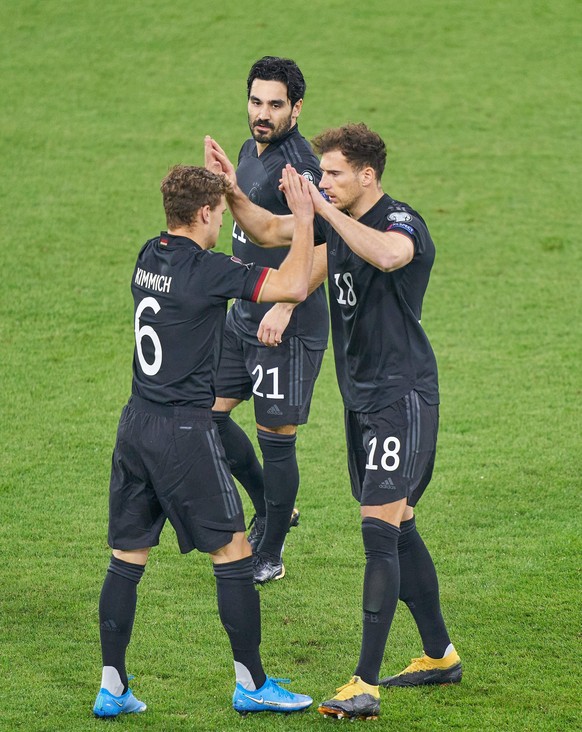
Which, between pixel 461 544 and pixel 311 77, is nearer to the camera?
pixel 461 544

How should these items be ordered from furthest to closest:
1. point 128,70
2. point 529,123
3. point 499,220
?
point 128,70, point 529,123, point 499,220

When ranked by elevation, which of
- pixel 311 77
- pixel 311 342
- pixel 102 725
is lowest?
pixel 102 725

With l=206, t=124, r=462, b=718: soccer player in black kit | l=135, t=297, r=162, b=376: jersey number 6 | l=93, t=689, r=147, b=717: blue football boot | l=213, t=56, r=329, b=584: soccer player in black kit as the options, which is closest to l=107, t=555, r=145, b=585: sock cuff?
l=93, t=689, r=147, b=717: blue football boot

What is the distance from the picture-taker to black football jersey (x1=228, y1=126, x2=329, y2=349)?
608cm

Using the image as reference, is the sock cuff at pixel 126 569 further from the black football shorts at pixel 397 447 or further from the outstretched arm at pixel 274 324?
the outstretched arm at pixel 274 324

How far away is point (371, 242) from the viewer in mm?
4449

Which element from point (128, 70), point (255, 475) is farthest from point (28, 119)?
point (255, 475)

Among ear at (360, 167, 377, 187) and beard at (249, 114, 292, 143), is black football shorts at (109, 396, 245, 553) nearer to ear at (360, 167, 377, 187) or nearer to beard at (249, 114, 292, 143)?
ear at (360, 167, 377, 187)

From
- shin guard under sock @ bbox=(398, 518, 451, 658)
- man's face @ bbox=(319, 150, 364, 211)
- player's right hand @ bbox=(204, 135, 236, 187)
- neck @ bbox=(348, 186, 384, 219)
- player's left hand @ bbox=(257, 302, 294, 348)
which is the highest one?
player's right hand @ bbox=(204, 135, 236, 187)

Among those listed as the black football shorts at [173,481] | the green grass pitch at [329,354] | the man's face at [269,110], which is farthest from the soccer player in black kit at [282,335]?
the black football shorts at [173,481]

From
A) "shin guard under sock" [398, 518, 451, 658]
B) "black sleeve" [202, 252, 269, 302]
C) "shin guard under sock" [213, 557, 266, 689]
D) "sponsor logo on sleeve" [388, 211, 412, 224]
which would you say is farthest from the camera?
"shin guard under sock" [398, 518, 451, 658]

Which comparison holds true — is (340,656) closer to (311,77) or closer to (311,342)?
(311,342)

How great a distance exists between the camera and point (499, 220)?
1262 centimetres

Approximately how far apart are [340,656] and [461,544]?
1425 mm
